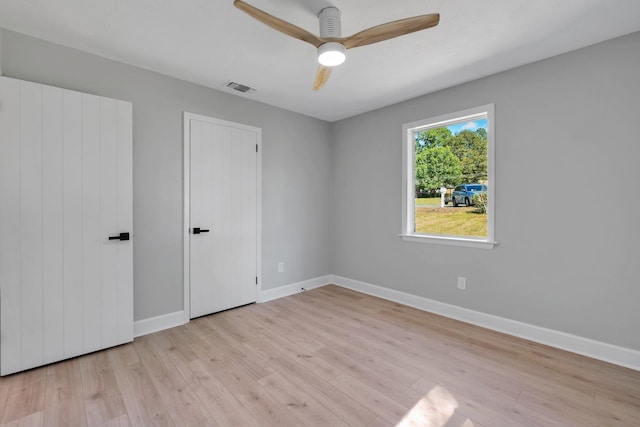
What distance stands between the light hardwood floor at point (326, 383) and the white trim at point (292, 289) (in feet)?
2.84

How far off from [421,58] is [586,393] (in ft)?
9.36

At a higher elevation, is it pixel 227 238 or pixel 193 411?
pixel 227 238

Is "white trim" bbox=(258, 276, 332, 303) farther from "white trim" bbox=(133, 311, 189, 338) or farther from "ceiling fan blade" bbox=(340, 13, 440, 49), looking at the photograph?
"ceiling fan blade" bbox=(340, 13, 440, 49)

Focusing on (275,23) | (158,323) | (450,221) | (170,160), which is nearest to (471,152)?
(450,221)

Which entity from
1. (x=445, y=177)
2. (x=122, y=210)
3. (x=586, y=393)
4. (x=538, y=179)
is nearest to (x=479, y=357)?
(x=586, y=393)

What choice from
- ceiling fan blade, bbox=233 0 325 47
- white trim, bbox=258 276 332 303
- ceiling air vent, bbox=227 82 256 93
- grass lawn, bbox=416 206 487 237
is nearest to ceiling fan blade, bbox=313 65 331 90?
ceiling fan blade, bbox=233 0 325 47

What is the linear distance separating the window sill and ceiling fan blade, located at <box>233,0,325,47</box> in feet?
8.08

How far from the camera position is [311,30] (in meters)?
2.14

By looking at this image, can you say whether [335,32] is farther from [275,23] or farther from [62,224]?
[62,224]

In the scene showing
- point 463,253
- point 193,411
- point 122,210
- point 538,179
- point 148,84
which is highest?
point 148,84

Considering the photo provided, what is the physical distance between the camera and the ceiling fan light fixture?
1908 mm

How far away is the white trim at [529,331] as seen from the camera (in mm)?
2205

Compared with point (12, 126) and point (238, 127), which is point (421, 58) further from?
point (12, 126)

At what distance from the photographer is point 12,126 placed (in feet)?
6.77
